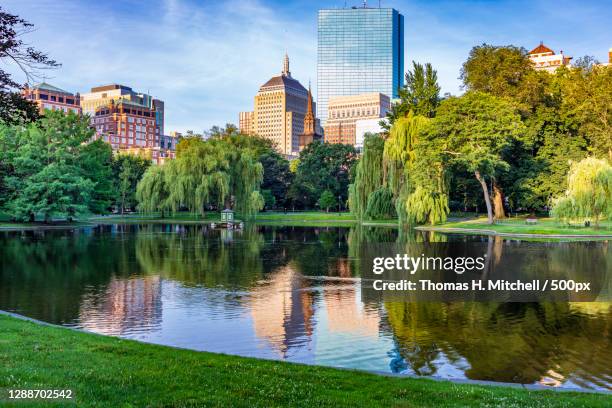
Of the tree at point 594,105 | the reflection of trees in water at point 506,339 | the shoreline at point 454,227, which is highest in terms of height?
the tree at point 594,105

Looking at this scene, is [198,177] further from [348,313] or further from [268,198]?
[348,313]

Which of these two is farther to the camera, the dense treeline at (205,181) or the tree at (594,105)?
the dense treeline at (205,181)

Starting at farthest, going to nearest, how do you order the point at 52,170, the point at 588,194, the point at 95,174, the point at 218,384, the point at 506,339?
1. the point at 95,174
2. the point at 52,170
3. the point at 588,194
4. the point at 506,339
5. the point at 218,384

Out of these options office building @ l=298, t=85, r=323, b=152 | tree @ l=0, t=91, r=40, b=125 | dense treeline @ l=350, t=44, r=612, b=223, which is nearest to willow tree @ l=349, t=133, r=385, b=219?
dense treeline @ l=350, t=44, r=612, b=223

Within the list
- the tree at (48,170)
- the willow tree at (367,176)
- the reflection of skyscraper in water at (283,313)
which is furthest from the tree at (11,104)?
the willow tree at (367,176)

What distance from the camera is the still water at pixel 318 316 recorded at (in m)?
10.9

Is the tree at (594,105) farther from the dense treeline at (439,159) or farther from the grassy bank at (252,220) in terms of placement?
the grassy bank at (252,220)

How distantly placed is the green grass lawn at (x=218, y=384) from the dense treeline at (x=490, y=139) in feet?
142

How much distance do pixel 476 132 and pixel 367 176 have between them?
12860 millimetres

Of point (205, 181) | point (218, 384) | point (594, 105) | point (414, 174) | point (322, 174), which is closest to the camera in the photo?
point (218, 384)

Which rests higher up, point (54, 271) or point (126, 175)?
point (126, 175)

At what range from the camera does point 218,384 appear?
774 cm

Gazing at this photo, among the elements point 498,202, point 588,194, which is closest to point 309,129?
point 498,202

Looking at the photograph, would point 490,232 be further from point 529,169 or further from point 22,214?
point 22,214
